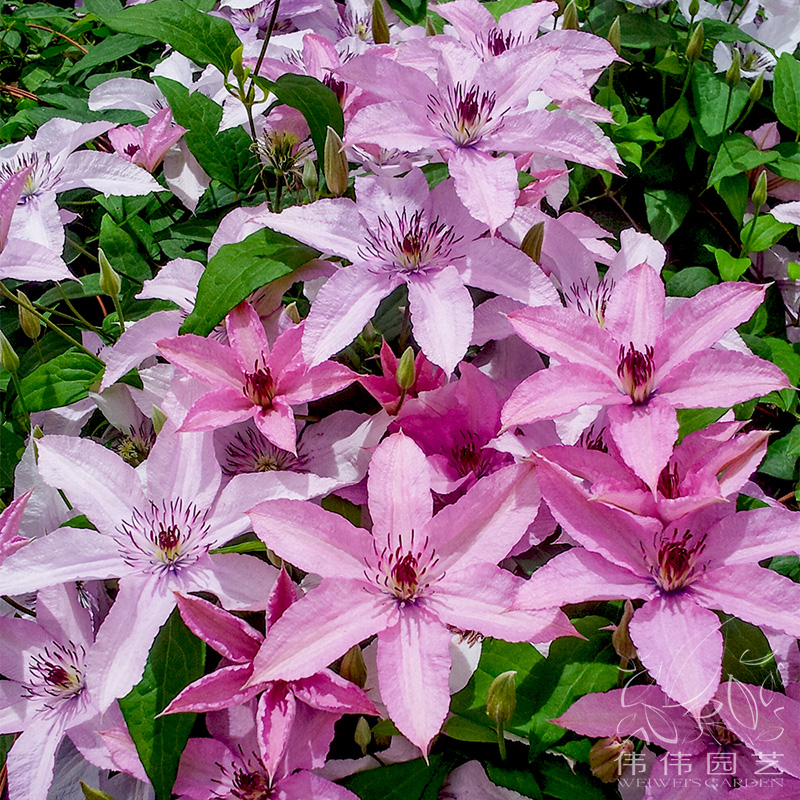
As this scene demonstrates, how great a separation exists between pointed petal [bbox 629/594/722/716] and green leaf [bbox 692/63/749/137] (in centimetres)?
68

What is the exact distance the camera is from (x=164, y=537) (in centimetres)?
62

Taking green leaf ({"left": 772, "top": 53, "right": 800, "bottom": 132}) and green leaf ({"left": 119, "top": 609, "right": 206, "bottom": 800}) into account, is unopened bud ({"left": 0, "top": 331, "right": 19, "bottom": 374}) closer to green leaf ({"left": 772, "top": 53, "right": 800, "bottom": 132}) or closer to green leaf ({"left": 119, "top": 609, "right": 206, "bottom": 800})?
green leaf ({"left": 119, "top": 609, "right": 206, "bottom": 800})

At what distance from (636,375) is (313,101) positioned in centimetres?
41

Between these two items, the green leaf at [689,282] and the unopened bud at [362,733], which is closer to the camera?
the unopened bud at [362,733]

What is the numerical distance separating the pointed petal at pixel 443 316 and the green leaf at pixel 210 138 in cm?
35

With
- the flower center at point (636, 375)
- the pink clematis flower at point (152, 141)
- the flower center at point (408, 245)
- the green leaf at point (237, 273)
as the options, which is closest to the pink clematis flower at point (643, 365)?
the flower center at point (636, 375)

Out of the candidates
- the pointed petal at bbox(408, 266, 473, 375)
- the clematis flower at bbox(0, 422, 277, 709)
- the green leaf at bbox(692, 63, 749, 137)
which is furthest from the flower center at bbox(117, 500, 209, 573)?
the green leaf at bbox(692, 63, 749, 137)

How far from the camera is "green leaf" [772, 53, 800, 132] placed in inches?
38.9

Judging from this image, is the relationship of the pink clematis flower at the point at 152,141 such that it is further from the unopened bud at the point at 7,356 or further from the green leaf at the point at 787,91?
the green leaf at the point at 787,91

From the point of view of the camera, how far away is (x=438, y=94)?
719mm

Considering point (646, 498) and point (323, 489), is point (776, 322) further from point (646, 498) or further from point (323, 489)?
point (323, 489)

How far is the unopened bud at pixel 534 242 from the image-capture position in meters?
0.70

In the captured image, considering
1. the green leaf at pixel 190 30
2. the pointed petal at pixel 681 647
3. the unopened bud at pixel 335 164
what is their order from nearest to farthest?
the pointed petal at pixel 681 647 < the unopened bud at pixel 335 164 < the green leaf at pixel 190 30

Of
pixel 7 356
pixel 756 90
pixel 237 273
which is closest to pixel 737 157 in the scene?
pixel 756 90
